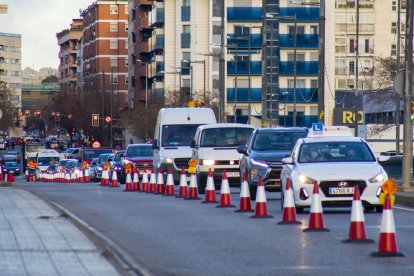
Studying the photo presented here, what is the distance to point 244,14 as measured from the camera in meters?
123

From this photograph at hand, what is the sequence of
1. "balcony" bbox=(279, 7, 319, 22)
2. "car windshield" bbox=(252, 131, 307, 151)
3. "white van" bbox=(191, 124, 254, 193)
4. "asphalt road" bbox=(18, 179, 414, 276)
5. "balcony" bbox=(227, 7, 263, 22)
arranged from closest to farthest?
"asphalt road" bbox=(18, 179, 414, 276) < "car windshield" bbox=(252, 131, 307, 151) < "white van" bbox=(191, 124, 254, 193) < "balcony" bbox=(279, 7, 319, 22) < "balcony" bbox=(227, 7, 263, 22)

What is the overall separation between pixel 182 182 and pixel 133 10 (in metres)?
125

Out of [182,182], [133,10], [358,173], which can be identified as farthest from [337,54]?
[358,173]

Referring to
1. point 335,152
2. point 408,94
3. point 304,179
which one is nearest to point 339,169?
point 304,179

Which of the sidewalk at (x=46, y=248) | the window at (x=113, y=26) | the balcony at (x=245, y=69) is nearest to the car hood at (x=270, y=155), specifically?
the sidewalk at (x=46, y=248)

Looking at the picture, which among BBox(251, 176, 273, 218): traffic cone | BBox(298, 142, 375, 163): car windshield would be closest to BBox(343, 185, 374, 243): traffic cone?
BBox(251, 176, 273, 218): traffic cone

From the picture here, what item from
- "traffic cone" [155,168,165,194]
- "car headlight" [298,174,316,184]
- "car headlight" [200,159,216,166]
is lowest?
"traffic cone" [155,168,165,194]

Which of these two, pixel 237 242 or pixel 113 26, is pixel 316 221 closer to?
pixel 237 242

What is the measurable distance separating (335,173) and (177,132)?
20133 millimetres

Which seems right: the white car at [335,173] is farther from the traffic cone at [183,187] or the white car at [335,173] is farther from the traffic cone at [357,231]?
the traffic cone at [183,187]

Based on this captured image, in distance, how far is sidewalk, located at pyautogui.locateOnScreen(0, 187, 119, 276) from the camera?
46.0ft

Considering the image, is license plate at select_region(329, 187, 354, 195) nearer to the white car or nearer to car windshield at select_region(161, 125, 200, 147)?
the white car

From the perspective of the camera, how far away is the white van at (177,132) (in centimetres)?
4416

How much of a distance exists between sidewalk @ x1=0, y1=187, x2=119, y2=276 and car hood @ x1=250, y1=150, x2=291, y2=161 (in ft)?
30.5
